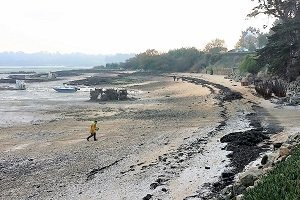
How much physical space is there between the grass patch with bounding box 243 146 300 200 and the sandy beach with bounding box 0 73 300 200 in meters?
3.32

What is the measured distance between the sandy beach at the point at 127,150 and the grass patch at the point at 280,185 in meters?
3.32

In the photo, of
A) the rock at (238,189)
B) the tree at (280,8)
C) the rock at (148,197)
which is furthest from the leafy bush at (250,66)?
the rock at (238,189)

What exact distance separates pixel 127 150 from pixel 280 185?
12.6 metres

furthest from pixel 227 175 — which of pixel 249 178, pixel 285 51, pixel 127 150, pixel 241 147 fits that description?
pixel 285 51

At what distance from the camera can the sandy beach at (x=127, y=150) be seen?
49.1ft

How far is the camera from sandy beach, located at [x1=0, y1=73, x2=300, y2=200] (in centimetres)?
1497

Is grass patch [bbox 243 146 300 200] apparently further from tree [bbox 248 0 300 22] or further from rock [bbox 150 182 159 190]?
tree [bbox 248 0 300 22]

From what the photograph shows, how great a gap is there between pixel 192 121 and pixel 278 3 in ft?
82.8

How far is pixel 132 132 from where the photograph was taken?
26594mm

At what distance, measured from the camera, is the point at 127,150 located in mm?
21219

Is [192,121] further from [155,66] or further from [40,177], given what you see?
[155,66]

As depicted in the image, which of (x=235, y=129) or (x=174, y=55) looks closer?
(x=235, y=129)

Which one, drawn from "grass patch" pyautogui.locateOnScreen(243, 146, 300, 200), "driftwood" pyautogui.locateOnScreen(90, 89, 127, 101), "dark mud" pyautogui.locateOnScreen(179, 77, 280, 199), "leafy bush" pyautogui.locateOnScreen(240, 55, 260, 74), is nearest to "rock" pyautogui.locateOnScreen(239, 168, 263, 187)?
"grass patch" pyautogui.locateOnScreen(243, 146, 300, 200)

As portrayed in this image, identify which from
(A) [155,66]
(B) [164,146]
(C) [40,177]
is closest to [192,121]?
(B) [164,146]
